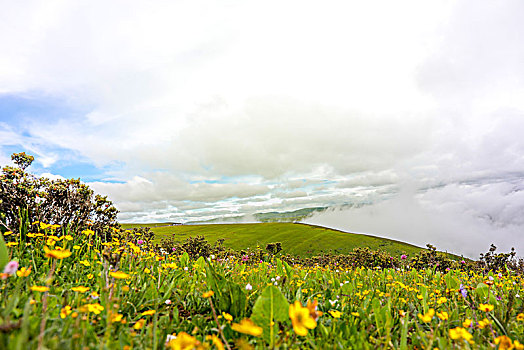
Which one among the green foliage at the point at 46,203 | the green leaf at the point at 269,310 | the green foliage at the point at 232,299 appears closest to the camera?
the green leaf at the point at 269,310

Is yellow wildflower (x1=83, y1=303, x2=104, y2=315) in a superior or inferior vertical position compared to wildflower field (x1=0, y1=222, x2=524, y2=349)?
superior

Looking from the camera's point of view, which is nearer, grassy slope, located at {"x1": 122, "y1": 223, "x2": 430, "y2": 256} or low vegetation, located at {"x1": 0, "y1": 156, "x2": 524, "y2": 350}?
low vegetation, located at {"x1": 0, "y1": 156, "x2": 524, "y2": 350}

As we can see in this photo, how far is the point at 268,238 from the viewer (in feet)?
310

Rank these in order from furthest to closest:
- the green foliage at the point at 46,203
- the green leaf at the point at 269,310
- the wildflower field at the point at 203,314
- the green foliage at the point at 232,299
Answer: the green foliage at the point at 46,203
the green foliage at the point at 232,299
the green leaf at the point at 269,310
the wildflower field at the point at 203,314

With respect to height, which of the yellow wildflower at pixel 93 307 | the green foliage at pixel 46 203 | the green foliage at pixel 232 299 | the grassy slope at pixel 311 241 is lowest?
the grassy slope at pixel 311 241

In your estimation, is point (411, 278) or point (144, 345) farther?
point (411, 278)

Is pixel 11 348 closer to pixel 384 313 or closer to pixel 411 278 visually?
pixel 384 313

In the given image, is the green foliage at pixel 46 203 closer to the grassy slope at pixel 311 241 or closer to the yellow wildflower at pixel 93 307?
the yellow wildflower at pixel 93 307

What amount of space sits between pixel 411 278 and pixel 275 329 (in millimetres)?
5767

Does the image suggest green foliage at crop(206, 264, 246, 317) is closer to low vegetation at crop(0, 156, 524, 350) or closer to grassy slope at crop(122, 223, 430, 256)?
low vegetation at crop(0, 156, 524, 350)

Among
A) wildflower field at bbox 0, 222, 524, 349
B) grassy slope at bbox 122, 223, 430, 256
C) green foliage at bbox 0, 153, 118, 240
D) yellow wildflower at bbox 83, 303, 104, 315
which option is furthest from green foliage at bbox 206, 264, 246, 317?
grassy slope at bbox 122, 223, 430, 256

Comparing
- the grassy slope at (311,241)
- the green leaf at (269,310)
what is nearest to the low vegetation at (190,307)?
the green leaf at (269,310)

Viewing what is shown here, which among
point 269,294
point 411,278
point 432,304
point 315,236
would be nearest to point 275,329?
point 269,294

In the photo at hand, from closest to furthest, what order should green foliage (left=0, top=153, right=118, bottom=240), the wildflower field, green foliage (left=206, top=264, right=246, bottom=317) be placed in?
the wildflower field
green foliage (left=206, top=264, right=246, bottom=317)
green foliage (left=0, top=153, right=118, bottom=240)
